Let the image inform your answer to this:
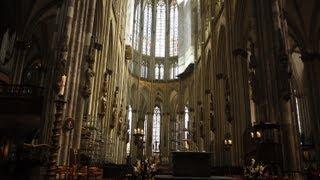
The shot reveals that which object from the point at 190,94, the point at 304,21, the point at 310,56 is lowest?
the point at 310,56

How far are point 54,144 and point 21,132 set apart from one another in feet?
49.3

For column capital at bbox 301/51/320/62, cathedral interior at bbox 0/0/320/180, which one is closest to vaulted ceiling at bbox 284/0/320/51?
cathedral interior at bbox 0/0/320/180

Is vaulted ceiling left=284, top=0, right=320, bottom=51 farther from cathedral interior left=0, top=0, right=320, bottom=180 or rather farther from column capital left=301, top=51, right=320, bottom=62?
column capital left=301, top=51, right=320, bottom=62

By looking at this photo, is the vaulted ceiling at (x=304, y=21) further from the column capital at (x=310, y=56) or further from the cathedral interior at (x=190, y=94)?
the column capital at (x=310, y=56)

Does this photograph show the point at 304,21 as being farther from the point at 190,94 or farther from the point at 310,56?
the point at 190,94

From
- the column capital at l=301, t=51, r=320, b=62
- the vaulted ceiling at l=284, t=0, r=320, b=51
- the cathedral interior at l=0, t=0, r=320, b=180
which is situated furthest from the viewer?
the column capital at l=301, t=51, r=320, b=62

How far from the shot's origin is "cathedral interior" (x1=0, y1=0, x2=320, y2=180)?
1502 cm

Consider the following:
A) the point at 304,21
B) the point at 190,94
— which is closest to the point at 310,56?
the point at 304,21

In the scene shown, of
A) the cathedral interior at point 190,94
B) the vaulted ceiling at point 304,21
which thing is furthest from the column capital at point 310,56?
the vaulted ceiling at point 304,21

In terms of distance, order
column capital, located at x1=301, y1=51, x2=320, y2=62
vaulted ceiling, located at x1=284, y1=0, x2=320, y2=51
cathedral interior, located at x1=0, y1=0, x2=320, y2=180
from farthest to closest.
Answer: column capital, located at x1=301, y1=51, x2=320, y2=62 → vaulted ceiling, located at x1=284, y1=0, x2=320, y2=51 → cathedral interior, located at x1=0, y1=0, x2=320, y2=180

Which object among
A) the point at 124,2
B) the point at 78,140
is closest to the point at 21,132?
the point at 78,140

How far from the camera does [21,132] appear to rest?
2322 cm

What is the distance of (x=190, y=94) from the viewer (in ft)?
153

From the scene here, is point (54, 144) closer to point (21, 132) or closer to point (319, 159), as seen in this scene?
point (21, 132)
